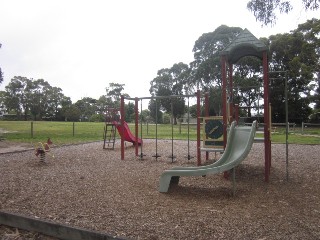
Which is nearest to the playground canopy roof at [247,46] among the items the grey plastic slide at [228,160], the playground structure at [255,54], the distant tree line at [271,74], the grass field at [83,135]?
the playground structure at [255,54]

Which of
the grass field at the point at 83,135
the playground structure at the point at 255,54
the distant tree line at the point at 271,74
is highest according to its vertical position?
the distant tree line at the point at 271,74

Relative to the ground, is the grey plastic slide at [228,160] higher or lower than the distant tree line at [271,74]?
lower

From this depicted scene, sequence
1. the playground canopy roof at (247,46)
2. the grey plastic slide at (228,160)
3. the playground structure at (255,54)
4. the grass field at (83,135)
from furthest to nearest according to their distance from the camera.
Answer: the grass field at (83,135)
the playground canopy roof at (247,46)
the playground structure at (255,54)
the grey plastic slide at (228,160)

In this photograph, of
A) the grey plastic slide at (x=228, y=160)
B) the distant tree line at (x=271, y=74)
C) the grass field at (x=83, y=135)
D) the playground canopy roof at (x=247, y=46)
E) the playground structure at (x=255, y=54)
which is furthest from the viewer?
the distant tree line at (x=271, y=74)

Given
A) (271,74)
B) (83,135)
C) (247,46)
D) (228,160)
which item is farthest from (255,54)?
(271,74)

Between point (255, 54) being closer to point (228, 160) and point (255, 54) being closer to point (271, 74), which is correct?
point (228, 160)

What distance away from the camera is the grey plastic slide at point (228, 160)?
5.58m

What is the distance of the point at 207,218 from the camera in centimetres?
426

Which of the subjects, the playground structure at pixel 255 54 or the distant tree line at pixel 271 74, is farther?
the distant tree line at pixel 271 74

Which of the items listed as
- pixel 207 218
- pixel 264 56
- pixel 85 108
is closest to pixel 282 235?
pixel 207 218

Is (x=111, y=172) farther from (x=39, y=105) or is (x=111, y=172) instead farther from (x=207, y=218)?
(x=39, y=105)

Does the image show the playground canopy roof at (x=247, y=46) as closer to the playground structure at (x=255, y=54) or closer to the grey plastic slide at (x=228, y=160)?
the playground structure at (x=255, y=54)

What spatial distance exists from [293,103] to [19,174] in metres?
37.4

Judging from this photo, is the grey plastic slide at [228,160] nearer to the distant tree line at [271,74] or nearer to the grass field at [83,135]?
the grass field at [83,135]
